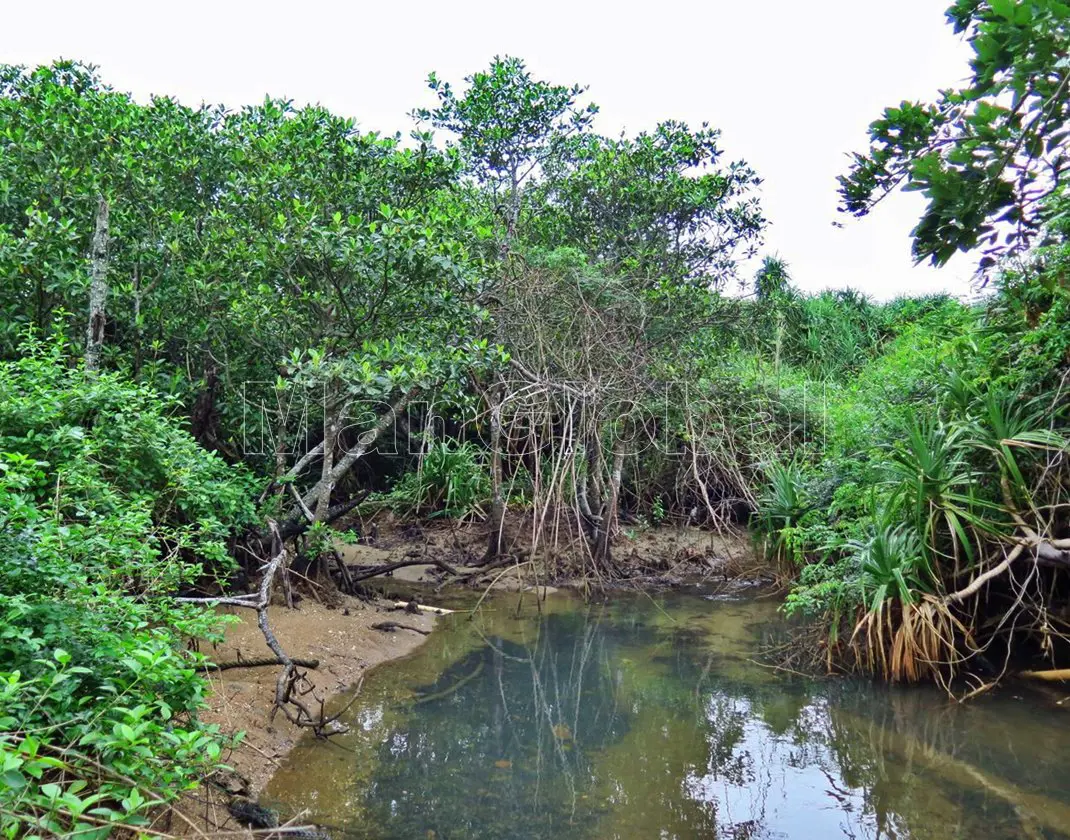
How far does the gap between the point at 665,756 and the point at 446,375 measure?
340 centimetres

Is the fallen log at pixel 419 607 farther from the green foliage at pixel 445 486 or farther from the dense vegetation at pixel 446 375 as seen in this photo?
the green foliage at pixel 445 486

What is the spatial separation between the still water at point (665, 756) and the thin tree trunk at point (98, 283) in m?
3.20

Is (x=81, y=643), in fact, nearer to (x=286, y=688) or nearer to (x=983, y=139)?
(x=286, y=688)

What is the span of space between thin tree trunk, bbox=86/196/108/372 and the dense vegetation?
0.02m

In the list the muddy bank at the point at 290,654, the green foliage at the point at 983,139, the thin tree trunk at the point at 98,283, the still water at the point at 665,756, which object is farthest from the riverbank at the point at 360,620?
the green foliage at the point at 983,139

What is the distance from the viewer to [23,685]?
2.37 m

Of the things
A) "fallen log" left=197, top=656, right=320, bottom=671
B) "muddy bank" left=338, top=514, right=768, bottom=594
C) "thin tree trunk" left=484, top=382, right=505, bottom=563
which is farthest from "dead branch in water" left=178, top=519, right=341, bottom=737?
"thin tree trunk" left=484, top=382, right=505, bottom=563

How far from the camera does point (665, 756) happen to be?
4812 mm

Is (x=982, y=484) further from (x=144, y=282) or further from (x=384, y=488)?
(x=384, y=488)

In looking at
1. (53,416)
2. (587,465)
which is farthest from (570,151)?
(53,416)

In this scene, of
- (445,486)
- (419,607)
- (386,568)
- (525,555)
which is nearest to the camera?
(419,607)

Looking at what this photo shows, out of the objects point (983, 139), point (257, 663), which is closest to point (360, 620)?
point (257, 663)

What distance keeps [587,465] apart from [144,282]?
500cm

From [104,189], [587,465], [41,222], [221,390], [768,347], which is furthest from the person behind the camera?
[768,347]
